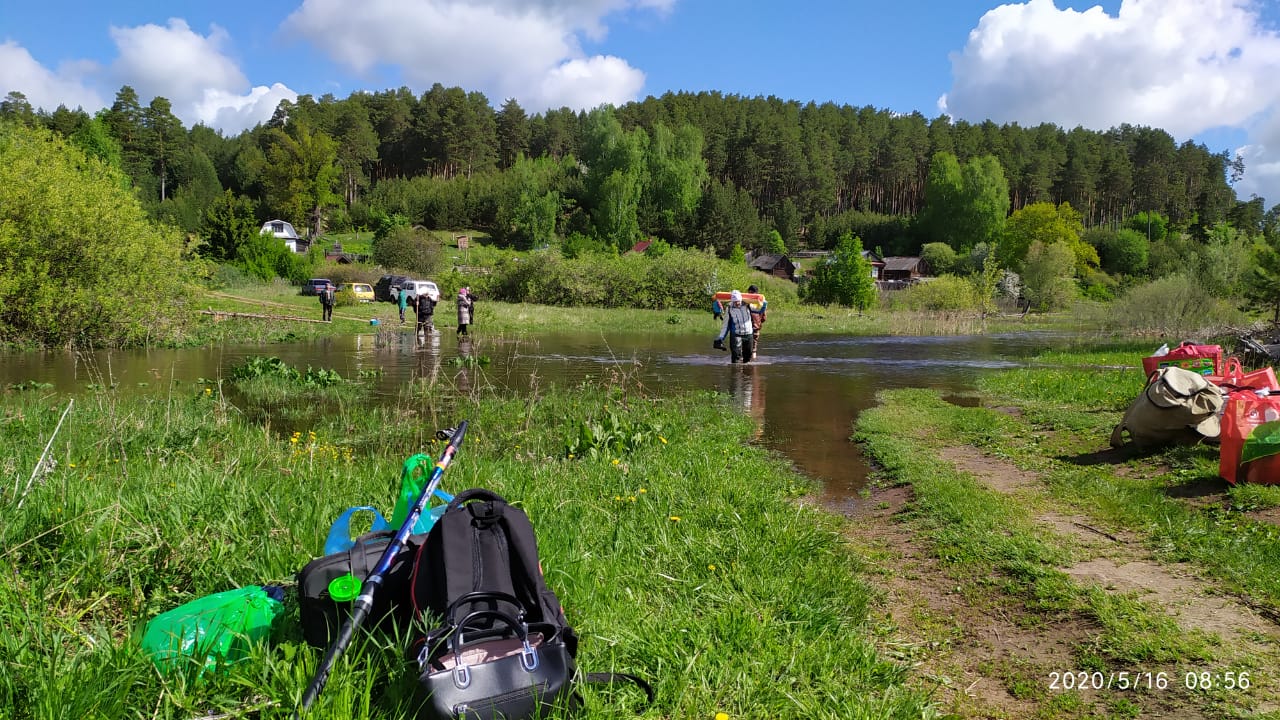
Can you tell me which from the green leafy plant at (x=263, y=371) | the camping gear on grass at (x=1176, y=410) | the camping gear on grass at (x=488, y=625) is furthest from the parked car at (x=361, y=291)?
the camping gear on grass at (x=488, y=625)

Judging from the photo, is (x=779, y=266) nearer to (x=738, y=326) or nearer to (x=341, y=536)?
(x=738, y=326)

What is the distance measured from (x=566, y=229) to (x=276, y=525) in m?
104

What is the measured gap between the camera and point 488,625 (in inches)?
115

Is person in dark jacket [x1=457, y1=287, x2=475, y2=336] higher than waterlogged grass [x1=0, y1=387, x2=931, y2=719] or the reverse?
higher

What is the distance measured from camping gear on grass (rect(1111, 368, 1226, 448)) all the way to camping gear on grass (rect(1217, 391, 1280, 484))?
96cm

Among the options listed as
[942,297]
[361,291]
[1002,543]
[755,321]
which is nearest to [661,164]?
[942,297]

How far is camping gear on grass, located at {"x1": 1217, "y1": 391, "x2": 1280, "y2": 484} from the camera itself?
6816 mm

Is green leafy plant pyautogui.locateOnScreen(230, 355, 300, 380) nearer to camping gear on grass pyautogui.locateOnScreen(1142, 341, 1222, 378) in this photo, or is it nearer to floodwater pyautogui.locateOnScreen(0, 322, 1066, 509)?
floodwater pyautogui.locateOnScreen(0, 322, 1066, 509)

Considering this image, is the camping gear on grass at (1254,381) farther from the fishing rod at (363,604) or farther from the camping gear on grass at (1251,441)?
the fishing rod at (363,604)

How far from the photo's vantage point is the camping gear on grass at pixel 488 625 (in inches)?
107

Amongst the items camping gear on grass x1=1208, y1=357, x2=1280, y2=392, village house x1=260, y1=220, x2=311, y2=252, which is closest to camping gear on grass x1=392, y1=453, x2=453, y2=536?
camping gear on grass x1=1208, y1=357, x2=1280, y2=392

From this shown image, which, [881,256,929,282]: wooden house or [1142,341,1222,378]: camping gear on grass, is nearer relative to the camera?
[1142,341,1222,378]: camping gear on grass

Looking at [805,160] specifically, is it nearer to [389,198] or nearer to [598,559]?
[389,198]

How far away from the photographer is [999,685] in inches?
164
